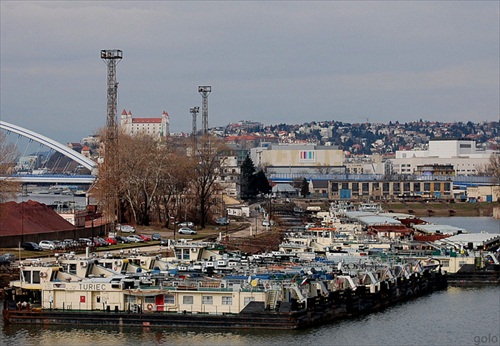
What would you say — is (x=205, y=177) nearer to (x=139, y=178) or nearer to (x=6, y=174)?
(x=139, y=178)

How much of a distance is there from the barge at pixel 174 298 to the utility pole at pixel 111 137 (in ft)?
116

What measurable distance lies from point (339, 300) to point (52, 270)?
31.8 ft

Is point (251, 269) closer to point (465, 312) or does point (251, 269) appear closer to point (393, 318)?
point (393, 318)

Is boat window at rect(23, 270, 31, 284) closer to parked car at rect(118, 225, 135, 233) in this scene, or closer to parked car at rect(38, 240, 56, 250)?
parked car at rect(38, 240, 56, 250)

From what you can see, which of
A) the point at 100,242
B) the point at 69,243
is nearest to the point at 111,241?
the point at 100,242

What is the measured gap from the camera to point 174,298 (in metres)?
36.9

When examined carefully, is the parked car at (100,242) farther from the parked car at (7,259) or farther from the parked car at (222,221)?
the parked car at (222,221)

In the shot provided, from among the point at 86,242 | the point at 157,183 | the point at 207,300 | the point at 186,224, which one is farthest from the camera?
the point at 186,224

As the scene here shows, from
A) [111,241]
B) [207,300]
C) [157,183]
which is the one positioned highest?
[157,183]

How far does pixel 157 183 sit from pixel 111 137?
14.8 ft

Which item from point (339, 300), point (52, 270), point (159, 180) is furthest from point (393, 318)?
point (159, 180)

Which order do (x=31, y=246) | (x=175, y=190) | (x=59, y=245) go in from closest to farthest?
(x=31, y=246), (x=59, y=245), (x=175, y=190)

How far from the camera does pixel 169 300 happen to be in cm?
3694

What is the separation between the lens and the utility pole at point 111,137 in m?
76.2
